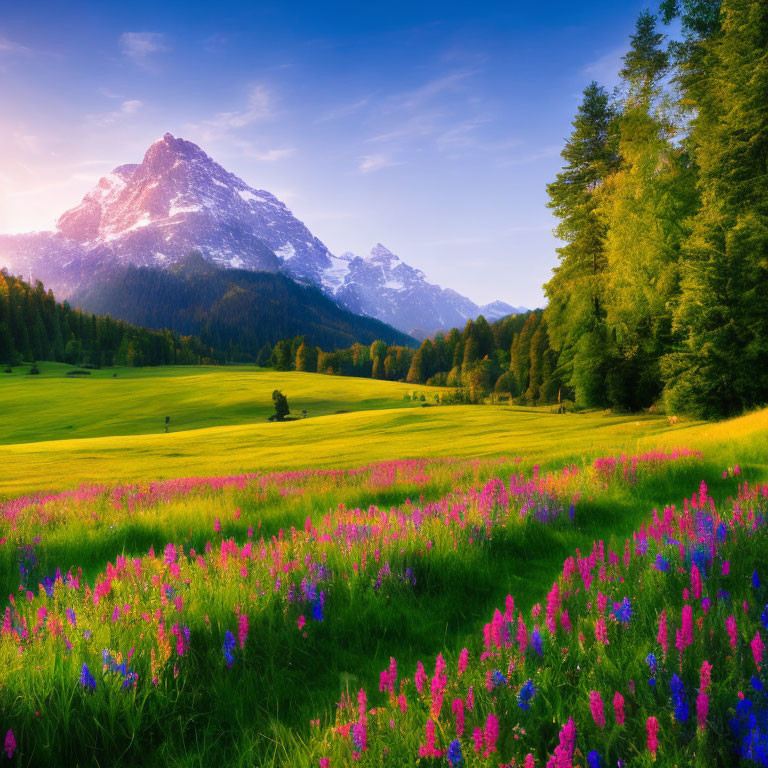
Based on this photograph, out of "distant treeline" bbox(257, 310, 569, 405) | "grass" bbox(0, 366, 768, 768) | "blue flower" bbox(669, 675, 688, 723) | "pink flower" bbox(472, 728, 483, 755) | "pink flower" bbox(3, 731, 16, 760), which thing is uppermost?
"distant treeline" bbox(257, 310, 569, 405)

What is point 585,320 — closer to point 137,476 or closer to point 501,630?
point 137,476

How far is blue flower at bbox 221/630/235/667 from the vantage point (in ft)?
8.73

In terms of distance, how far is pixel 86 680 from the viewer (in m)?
2.25

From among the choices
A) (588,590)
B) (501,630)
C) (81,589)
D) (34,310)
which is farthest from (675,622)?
(34,310)

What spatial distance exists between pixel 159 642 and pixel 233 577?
113 centimetres

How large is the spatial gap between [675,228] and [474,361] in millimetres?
92189

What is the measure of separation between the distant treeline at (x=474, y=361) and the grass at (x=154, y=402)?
22733mm

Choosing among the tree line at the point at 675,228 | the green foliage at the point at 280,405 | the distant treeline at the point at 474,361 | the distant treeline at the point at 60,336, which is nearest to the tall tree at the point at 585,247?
the tree line at the point at 675,228

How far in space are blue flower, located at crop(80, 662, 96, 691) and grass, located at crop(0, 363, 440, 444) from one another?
6116cm

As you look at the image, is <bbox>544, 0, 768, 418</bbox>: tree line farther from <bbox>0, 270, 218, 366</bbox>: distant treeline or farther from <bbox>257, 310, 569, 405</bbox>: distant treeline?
<bbox>0, 270, 218, 366</bbox>: distant treeline

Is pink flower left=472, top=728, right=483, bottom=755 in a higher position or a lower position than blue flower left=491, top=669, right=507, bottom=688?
higher

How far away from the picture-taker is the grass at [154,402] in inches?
2345

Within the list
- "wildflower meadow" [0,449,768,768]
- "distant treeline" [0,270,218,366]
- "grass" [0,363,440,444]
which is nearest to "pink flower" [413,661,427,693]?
"wildflower meadow" [0,449,768,768]

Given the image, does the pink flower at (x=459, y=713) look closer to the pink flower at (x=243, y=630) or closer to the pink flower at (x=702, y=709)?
the pink flower at (x=702, y=709)
